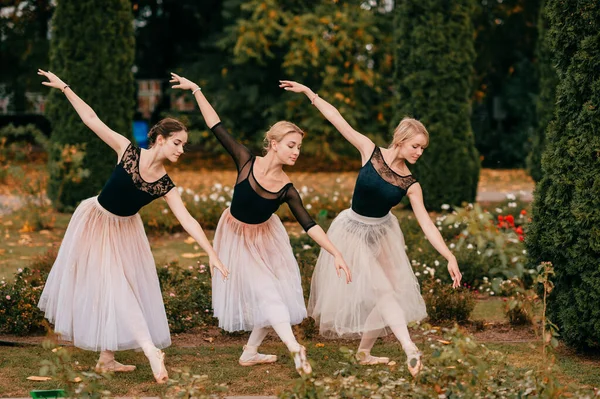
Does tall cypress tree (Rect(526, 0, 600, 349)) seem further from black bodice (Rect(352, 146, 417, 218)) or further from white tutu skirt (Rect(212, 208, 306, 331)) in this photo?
white tutu skirt (Rect(212, 208, 306, 331))

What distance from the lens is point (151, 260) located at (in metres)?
5.95

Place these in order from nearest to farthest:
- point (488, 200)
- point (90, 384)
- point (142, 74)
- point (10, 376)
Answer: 1. point (90, 384)
2. point (10, 376)
3. point (488, 200)
4. point (142, 74)

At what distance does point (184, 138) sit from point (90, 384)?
6.55 feet

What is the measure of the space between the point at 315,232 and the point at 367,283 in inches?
25.6

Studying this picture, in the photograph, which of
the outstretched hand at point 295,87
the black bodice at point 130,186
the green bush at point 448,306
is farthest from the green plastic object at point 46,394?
the green bush at point 448,306

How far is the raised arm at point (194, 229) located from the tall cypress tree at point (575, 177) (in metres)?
2.37

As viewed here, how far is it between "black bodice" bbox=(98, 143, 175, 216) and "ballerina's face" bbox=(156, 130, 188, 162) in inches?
6.1

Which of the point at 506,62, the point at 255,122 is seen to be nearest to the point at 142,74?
the point at 255,122

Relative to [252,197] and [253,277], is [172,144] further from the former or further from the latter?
[253,277]

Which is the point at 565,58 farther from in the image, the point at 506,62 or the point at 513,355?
the point at 506,62

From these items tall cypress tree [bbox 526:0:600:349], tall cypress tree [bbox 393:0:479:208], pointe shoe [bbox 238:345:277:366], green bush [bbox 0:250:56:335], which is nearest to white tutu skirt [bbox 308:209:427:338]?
pointe shoe [bbox 238:345:277:366]

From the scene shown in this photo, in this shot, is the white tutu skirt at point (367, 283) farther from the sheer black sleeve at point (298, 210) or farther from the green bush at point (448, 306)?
the green bush at point (448, 306)

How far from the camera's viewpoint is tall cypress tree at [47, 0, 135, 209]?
14.2 metres

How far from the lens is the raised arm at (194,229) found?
5.44 meters
